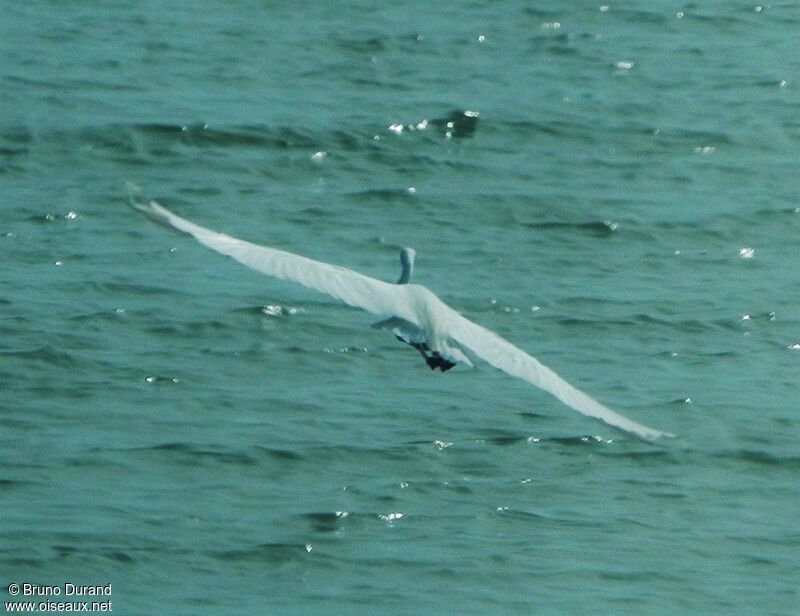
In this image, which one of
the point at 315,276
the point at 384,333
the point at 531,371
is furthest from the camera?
the point at 384,333

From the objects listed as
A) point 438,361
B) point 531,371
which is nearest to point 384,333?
point 438,361

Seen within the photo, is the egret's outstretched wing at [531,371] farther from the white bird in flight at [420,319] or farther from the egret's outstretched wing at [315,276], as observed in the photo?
the egret's outstretched wing at [315,276]

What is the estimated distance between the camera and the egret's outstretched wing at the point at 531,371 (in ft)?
25.2

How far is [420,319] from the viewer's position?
26.2 ft

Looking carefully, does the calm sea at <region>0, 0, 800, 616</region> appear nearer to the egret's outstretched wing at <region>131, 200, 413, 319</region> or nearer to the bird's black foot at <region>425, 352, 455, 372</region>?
the bird's black foot at <region>425, 352, 455, 372</region>

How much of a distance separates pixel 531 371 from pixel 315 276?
904 mm

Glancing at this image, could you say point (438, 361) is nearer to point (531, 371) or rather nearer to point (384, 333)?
point (531, 371)

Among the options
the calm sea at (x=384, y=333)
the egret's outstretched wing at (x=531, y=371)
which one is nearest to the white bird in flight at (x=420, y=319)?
the egret's outstretched wing at (x=531, y=371)

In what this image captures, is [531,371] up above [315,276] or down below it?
below

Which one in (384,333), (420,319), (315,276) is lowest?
(384,333)

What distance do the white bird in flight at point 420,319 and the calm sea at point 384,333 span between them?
1.85ft

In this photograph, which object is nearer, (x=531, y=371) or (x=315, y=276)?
(x=531, y=371)

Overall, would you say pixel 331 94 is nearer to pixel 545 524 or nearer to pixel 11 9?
pixel 11 9

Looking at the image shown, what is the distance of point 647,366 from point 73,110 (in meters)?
7.26
